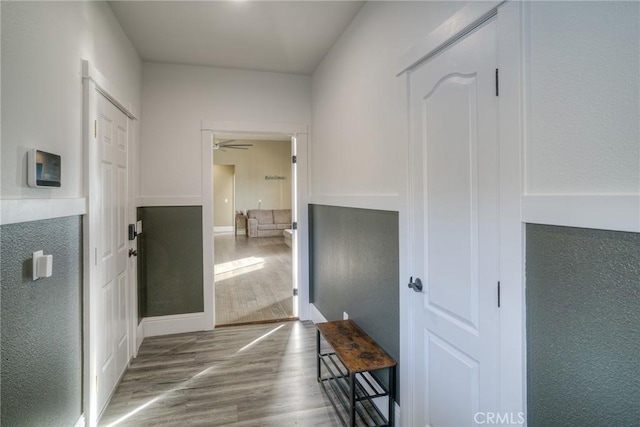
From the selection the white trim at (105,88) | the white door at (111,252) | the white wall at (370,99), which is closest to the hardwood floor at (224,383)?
the white door at (111,252)

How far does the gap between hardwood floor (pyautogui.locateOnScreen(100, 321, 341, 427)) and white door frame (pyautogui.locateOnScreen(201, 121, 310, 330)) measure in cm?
44

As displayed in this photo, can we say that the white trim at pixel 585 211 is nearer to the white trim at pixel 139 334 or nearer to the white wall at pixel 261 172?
the white trim at pixel 139 334

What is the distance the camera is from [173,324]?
3561mm

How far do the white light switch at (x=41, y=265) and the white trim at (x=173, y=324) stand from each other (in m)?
2.23

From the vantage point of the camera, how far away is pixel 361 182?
2.53 m

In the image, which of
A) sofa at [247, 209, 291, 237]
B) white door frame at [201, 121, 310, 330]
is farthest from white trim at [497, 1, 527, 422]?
sofa at [247, 209, 291, 237]

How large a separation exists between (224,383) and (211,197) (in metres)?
1.86

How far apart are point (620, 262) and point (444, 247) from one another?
0.75 meters

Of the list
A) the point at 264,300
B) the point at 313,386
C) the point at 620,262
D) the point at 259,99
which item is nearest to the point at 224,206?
the point at 264,300

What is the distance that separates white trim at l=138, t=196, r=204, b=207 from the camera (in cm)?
343

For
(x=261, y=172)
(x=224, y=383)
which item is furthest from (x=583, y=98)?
(x=261, y=172)

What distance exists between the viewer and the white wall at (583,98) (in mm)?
879

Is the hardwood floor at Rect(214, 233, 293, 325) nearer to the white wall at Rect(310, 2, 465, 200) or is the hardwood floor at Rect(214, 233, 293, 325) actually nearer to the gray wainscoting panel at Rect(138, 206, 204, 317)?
the gray wainscoting panel at Rect(138, 206, 204, 317)

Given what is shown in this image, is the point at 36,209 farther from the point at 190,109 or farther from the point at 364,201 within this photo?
the point at 190,109
